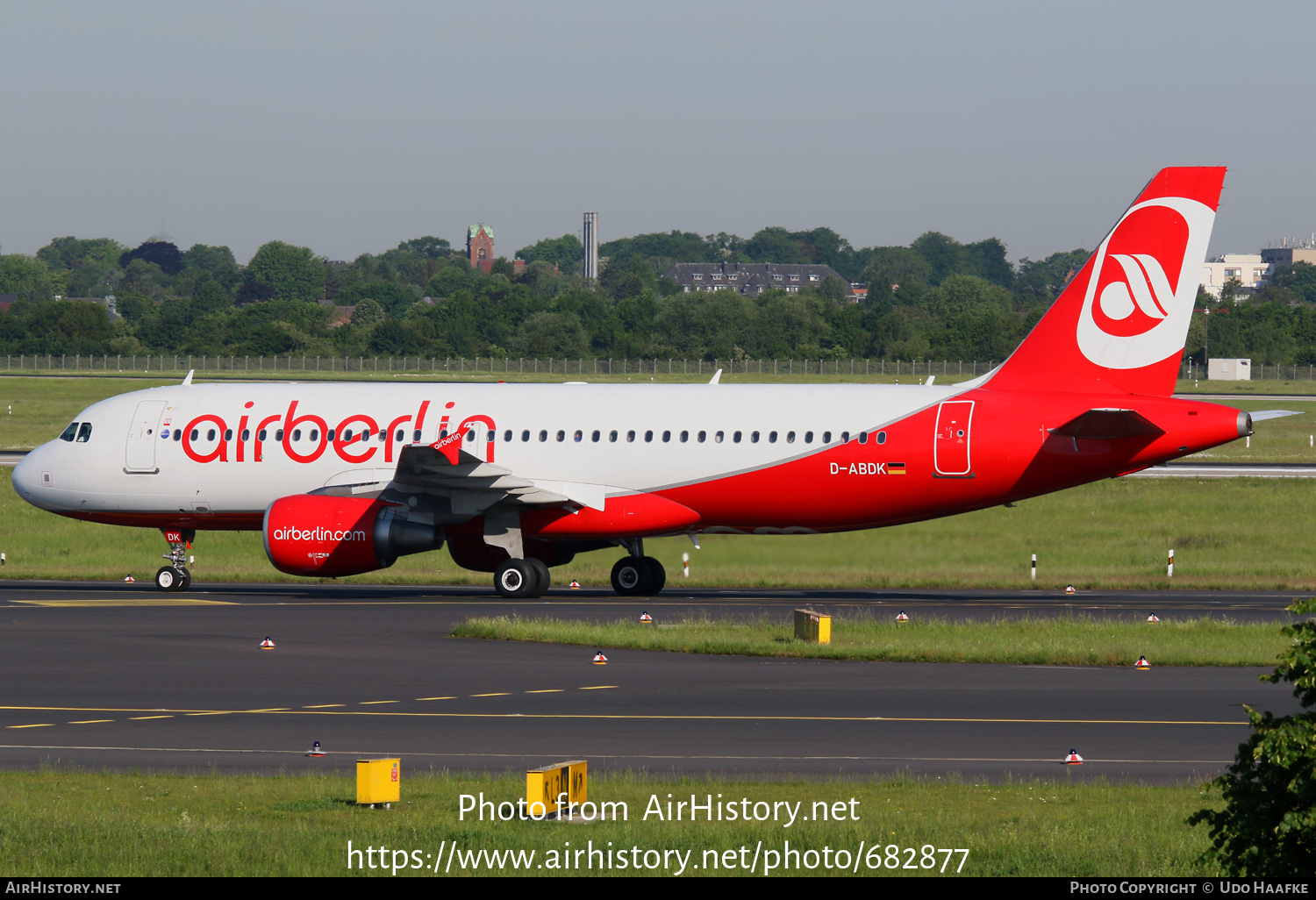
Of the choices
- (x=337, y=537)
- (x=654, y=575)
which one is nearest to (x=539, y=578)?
(x=654, y=575)

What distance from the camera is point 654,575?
1455 inches

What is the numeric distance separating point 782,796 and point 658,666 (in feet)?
33.2

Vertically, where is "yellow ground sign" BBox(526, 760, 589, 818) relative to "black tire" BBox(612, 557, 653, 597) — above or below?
above

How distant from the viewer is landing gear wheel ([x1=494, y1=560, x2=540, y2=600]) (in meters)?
35.9

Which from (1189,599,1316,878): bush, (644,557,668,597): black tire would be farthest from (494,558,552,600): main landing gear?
(1189,599,1316,878): bush

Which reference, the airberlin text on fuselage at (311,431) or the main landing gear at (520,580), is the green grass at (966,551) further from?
the airberlin text on fuselage at (311,431)

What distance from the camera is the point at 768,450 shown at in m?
35.1

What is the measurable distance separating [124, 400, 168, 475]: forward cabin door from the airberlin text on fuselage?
0.82 metres

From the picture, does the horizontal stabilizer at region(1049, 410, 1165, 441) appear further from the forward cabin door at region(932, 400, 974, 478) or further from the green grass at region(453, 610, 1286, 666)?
the green grass at region(453, 610, 1286, 666)

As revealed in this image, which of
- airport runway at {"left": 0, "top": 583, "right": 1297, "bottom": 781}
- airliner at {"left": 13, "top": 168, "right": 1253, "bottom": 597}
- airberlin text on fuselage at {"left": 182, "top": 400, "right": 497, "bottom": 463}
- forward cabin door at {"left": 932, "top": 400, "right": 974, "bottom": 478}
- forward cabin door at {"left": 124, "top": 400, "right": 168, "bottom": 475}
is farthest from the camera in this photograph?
forward cabin door at {"left": 124, "top": 400, "right": 168, "bottom": 475}

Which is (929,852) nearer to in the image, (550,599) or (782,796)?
(782,796)

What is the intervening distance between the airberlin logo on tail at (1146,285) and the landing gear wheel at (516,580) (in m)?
12.8

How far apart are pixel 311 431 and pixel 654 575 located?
8520 mm
